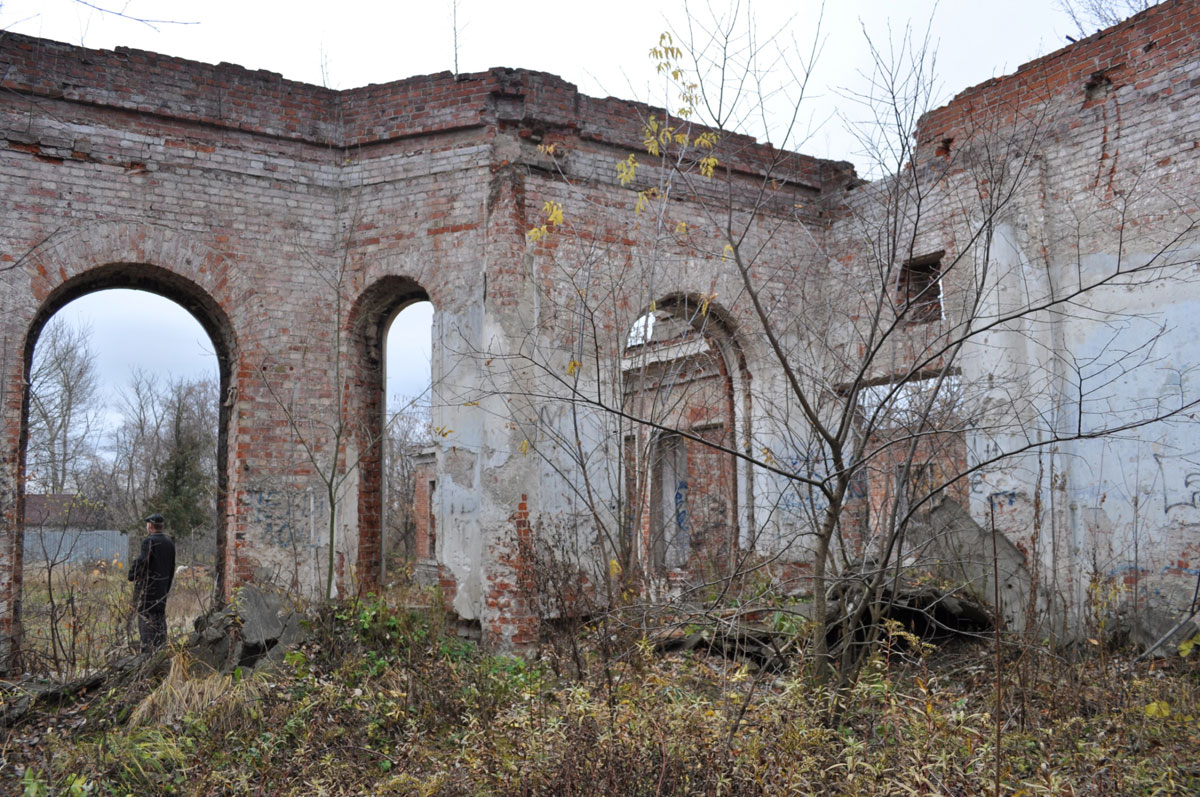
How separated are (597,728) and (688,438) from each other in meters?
1.46

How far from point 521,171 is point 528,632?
432 centimetres

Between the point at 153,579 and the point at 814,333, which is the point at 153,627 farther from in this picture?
the point at 814,333

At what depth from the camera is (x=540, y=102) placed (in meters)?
8.73

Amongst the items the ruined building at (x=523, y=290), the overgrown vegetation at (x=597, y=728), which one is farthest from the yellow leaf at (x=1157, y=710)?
the ruined building at (x=523, y=290)

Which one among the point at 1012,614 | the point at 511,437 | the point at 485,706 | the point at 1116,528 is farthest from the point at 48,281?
the point at 1116,528

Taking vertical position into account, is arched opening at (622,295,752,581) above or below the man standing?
above

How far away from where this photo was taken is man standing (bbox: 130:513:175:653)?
23.7 ft

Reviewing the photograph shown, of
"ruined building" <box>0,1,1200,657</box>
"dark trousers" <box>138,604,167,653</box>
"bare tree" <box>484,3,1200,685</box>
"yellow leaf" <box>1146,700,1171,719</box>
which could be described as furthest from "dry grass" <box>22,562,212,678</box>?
"yellow leaf" <box>1146,700,1171,719</box>

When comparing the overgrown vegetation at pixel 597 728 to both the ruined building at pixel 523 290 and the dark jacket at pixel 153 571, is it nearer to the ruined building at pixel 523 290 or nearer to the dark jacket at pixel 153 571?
the ruined building at pixel 523 290

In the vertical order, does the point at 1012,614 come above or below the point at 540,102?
below

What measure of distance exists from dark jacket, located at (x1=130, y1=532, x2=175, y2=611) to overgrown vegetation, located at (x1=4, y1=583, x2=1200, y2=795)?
1.77 metres

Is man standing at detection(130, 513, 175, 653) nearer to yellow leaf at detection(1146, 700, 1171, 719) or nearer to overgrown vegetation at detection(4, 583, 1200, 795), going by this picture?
overgrown vegetation at detection(4, 583, 1200, 795)

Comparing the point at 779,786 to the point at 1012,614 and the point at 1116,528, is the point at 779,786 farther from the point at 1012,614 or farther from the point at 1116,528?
the point at 1116,528

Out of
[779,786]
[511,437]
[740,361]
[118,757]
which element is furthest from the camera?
Result: [740,361]
